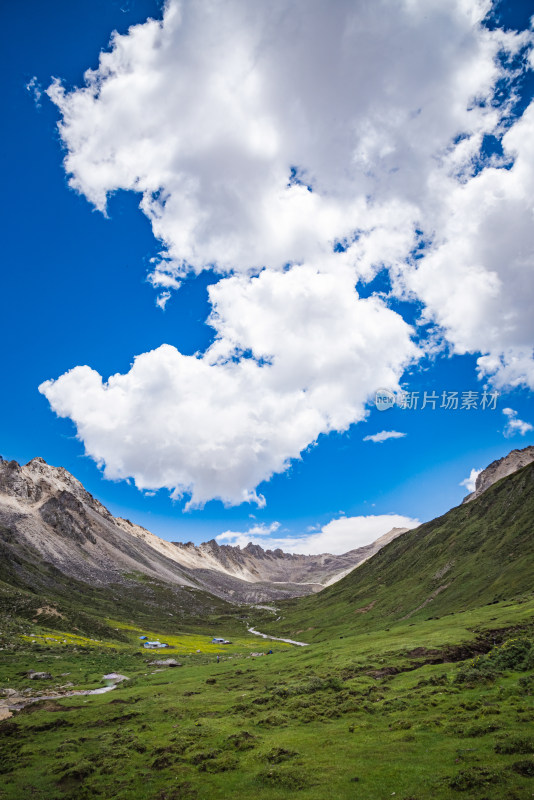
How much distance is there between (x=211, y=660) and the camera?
302 feet

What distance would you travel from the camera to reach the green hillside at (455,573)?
108m

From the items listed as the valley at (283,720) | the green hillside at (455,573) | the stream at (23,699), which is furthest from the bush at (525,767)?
the green hillside at (455,573)

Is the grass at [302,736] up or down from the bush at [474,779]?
down

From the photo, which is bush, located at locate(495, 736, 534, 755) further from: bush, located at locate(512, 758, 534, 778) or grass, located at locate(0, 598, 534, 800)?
bush, located at locate(512, 758, 534, 778)

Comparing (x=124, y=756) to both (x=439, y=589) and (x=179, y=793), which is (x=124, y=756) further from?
(x=439, y=589)

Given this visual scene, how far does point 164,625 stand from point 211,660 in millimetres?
99901

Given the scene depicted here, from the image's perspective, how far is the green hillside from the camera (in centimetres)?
10838

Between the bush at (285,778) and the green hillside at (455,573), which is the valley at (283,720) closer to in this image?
the bush at (285,778)

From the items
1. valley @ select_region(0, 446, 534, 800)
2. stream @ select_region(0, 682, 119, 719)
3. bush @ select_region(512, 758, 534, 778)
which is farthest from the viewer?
stream @ select_region(0, 682, 119, 719)

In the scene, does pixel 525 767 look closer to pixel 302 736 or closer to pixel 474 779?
pixel 474 779

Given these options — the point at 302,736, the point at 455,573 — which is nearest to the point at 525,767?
the point at 302,736

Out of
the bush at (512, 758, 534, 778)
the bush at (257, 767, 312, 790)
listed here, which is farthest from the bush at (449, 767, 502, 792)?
the bush at (257, 767, 312, 790)

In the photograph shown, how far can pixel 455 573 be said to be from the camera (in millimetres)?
132250

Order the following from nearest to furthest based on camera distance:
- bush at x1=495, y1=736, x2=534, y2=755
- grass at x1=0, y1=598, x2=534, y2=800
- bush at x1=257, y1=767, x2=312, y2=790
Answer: bush at x1=495, y1=736, x2=534, y2=755 → grass at x1=0, y1=598, x2=534, y2=800 → bush at x1=257, y1=767, x2=312, y2=790
